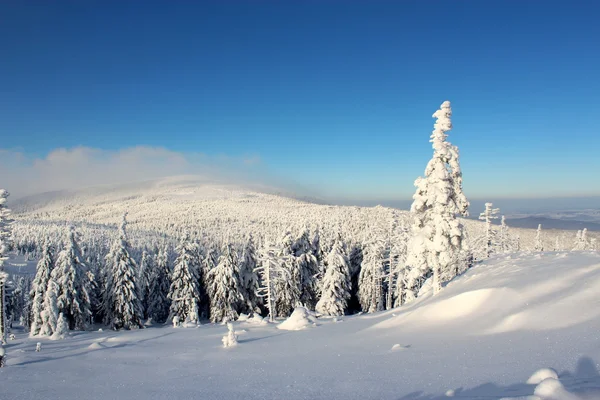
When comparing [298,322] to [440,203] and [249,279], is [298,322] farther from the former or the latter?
[249,279]

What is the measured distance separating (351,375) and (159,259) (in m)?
42.3

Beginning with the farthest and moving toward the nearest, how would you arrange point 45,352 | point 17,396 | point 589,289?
point 45,352
point 589,289
point 17,396

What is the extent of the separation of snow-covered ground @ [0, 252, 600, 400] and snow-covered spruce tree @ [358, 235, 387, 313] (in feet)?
80.9

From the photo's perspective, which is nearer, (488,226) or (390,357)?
(390,357)

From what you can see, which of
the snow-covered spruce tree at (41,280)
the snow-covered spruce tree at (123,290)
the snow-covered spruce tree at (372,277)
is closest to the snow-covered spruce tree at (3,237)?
the snow-covered spruce tree at (123,290)

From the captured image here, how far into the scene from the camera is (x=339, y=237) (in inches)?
1737

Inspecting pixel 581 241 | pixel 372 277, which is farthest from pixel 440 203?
pixel 581 241

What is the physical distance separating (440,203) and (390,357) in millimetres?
13495

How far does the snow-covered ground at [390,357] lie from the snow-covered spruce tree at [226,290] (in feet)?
66.6

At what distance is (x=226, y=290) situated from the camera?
4038 centimetres

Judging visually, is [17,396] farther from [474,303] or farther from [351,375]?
[474,303]

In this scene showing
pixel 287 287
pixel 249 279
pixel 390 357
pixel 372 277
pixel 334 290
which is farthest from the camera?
pixel 372 277

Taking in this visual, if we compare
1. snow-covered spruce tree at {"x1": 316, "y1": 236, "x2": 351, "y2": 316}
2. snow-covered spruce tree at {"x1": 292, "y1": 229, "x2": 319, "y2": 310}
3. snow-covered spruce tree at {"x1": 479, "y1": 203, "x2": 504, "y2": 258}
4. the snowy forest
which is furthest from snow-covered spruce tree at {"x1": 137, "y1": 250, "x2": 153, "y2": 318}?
snow-covered spruce tree at {"x1": 479, "y1": 203, "x2": 504, "y2": 258}

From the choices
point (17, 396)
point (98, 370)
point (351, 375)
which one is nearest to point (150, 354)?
point (98, 370)
